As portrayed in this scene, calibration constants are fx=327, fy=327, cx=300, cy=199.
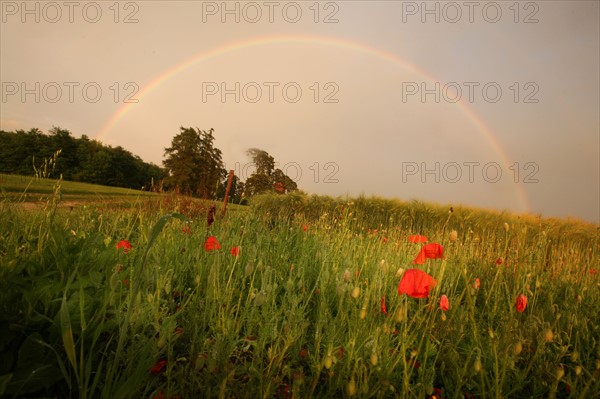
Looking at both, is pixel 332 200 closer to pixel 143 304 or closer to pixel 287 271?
pixel 287 271

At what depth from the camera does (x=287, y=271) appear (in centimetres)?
327

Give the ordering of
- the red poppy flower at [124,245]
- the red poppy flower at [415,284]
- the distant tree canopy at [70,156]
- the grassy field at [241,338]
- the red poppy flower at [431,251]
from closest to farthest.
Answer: the grassy field at [241,338] < the red poppy flower at [415,284] < the red poppy flower at [431,251] < the red poppy flower at [124,245] < the distant tree canopy at [70,156]

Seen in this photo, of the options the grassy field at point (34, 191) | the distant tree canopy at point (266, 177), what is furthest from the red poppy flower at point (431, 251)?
the distant tree canopy at point (266, 177)

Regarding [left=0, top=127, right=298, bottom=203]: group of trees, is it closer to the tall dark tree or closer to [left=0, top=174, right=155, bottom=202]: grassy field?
the tall dark tree

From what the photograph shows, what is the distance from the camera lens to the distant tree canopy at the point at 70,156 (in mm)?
47244

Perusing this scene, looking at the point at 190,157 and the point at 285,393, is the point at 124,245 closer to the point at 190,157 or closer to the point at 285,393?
the point at 285,393

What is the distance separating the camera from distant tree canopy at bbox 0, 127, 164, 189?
47.2 meters

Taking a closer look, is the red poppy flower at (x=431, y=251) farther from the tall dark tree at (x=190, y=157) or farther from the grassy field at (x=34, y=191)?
the tall dark tree at (x=190, y=157)

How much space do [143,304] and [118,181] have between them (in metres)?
58.5

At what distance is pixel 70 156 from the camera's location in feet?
165

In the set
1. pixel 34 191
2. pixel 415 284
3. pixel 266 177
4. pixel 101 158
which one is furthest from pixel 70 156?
pixel 415 284

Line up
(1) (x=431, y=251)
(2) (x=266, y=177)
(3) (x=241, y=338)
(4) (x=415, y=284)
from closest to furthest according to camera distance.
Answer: (4) (x=415, y=284) < (1) (x=431, y=251) < (3) (x=241, y=338) < (2) (x=266, y=177)

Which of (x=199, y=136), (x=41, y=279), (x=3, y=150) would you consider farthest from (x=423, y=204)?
(x=3, y=150)

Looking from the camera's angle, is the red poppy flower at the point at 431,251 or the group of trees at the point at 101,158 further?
the group of trees at the point at 101,158
